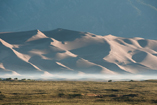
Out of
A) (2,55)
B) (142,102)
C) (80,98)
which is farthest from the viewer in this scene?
(2,55)

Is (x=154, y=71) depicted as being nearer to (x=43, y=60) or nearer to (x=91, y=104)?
(x=43, y=60)

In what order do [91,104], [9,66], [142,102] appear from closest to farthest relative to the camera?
[91,104], [142,102], [9,66]

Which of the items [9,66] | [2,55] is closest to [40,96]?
[9,66]

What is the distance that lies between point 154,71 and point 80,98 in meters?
146

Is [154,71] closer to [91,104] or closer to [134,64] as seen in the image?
[134,64]

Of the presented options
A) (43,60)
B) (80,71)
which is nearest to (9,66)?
(43,60)

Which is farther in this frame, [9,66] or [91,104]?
[9,66]

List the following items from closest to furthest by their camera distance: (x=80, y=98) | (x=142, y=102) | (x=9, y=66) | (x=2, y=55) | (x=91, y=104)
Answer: (x=91, y=104)
(x=142, y=102)
(x=80, y=98)
(x=9, y=66)
(x=2, y=55)

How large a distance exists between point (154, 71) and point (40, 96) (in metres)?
147

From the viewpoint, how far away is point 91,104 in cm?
4138

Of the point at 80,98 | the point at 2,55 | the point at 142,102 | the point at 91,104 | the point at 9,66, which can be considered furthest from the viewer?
the point at 2,55

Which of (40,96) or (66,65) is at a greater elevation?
(66,65)

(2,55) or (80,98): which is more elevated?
(2,55)

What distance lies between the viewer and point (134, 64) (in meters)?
198
